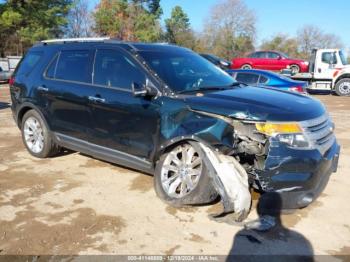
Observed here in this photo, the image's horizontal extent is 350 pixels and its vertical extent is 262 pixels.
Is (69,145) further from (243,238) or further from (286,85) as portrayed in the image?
(286,85)

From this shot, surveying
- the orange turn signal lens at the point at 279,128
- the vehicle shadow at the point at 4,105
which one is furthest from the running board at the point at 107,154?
the vehicle shadow at the point at 4,105

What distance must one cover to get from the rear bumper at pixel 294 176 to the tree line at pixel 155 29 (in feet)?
106

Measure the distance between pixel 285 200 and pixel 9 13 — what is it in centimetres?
3116

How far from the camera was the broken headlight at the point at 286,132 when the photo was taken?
3.90m

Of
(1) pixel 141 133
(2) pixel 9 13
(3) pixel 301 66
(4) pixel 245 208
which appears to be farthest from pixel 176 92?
(2) pixel 9 13

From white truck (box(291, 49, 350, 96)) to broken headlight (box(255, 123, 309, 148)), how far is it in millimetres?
16101

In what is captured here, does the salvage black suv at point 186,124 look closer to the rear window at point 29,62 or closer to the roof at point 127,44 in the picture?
the roof at point 127,44

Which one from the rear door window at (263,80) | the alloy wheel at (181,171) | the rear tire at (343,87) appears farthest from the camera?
the rear tire at (343,87)

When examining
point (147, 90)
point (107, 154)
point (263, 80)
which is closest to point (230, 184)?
point (147, 90)

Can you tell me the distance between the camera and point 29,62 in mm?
6328

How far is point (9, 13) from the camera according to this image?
3019 cm

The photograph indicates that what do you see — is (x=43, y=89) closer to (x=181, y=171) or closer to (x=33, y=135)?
(x=33, y=135)

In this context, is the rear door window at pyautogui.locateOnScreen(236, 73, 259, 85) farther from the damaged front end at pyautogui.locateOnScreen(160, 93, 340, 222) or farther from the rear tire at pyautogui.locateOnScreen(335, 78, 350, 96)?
the rear tire at pyautogui.locateOnScreen(335, 78, 350, 96)

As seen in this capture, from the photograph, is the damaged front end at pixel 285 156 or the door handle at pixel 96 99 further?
the door handle at pixel 96 99
